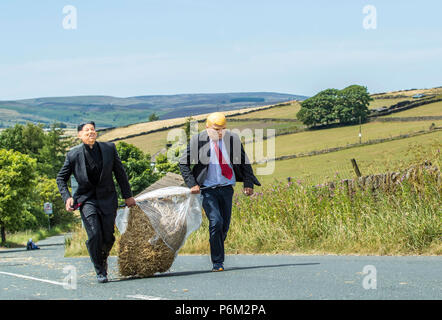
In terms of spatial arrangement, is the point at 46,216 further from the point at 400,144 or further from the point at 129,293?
the point at 129,293

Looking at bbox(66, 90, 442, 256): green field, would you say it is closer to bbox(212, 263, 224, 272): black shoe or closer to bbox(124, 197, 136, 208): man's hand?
bbox(212, 263, 224, 272): black shoe

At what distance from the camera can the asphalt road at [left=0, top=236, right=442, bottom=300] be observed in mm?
7324

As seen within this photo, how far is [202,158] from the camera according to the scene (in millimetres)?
9727

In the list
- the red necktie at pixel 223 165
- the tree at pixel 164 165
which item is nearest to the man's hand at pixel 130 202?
the red necktie at pixel 223 165

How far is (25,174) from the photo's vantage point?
6944 cm

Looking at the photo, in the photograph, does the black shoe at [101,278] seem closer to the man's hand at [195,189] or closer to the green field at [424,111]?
the man's hand at [195,189]

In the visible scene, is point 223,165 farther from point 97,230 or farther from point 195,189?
point 97,230

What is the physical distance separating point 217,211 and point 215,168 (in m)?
0.62

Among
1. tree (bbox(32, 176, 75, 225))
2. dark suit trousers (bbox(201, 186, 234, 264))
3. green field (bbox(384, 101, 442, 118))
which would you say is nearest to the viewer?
dark suit trousers (bbox(201, 186, 234, 264))

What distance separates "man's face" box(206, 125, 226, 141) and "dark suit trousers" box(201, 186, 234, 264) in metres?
0.73

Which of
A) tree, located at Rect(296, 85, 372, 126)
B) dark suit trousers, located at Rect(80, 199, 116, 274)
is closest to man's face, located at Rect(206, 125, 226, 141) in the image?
dark suit trousers, located at Rect(80, 199, 116, 274)

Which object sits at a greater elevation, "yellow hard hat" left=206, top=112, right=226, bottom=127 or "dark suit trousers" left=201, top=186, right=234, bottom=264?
"yellow hard hat" left=206, top=112, right=226, bottom=127
